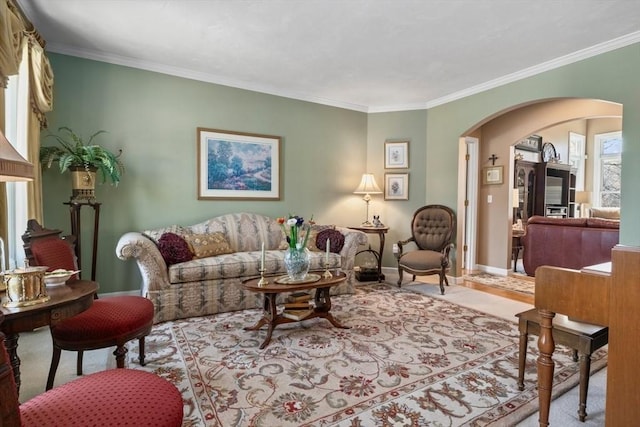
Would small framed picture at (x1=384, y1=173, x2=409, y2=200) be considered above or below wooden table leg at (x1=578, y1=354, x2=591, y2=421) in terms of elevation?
above

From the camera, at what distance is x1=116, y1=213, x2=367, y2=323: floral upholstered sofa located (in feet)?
9.99

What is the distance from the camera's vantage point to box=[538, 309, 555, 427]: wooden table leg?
58.0 inches

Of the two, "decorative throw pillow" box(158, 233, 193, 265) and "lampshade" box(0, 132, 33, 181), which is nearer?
"lampshade" box(0, 132, 33, 181)

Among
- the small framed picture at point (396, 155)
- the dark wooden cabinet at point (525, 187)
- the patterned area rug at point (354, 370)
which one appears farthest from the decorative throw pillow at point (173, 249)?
the dark wooden cabinet at point (525, 187)

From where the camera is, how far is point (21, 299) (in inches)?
52.2

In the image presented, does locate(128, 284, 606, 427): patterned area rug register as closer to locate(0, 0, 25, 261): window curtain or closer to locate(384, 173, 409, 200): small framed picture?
locate(0, 0, 25, 261): window curtain

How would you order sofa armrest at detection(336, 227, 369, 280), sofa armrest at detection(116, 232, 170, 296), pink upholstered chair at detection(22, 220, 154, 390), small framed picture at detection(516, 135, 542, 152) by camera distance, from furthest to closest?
small framed picture at detection(516, 135, 542, 152) → sofa armrest at detection(336, 227, 369, 280) → sofa armrest at detection(116, 232, 170, 296) → pink upholstered chair at detection(22, 220, 154, 390)

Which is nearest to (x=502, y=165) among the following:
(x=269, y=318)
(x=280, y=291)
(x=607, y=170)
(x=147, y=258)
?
(x=280, y=291)

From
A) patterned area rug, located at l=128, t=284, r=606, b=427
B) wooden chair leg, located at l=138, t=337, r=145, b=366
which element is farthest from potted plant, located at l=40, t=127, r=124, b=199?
wooden chair leg, located at l=138, t=337, r=145, b=366

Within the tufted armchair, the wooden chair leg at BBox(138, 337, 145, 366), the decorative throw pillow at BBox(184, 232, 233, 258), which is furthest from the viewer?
the tufted armchair

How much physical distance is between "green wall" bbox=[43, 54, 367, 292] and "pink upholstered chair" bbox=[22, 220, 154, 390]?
1.77 m

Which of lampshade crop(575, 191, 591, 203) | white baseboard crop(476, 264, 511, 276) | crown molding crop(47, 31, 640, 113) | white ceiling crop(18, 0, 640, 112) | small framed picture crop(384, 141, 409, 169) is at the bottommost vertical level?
white baseboard crop(476, 264, 511, 276)

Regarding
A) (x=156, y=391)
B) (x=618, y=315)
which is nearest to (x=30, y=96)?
(x=156, y=391)

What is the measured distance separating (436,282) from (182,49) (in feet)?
14.3
